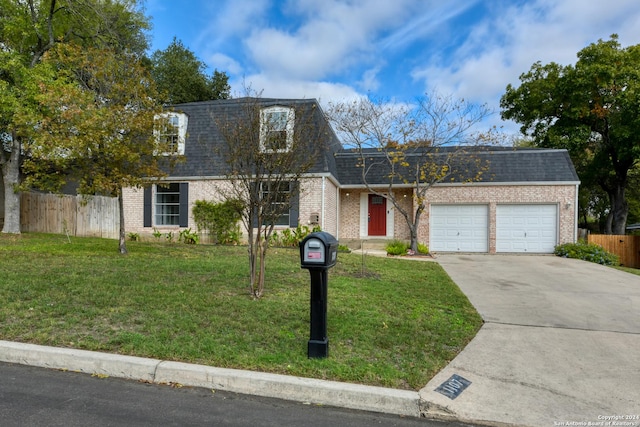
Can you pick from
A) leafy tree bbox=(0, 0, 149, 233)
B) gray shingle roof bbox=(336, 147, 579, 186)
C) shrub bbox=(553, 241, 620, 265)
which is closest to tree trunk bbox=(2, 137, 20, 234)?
leafy tree bbox=(0, 0, 149, 233)

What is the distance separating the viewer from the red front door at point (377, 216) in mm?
16844

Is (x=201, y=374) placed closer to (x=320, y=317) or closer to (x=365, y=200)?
(x=320, y=317)

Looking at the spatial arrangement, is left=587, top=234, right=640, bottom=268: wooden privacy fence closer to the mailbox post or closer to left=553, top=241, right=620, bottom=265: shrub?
left=553, top=241, right=620, bottom=265: shrub

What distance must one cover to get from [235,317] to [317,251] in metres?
1.84

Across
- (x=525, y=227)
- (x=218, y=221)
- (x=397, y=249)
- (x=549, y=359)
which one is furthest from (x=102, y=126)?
(x=525, y=227)

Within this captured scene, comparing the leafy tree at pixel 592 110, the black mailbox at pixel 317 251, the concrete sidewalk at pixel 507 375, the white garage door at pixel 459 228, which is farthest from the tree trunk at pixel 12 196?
the leafy tree at pixel 592 110

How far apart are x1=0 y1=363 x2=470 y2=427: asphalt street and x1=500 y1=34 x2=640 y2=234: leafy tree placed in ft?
67.6

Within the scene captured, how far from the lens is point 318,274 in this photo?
383 centimetres

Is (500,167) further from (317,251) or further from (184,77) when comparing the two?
(184,77)

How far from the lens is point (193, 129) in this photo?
15016mm

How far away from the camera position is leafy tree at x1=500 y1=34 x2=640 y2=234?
714 inches

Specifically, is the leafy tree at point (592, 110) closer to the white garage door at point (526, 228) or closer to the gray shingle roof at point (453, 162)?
the gray shingle roof at point (453, 162)

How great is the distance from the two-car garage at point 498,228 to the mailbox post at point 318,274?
505 inches

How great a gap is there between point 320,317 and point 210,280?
12.0 ft
